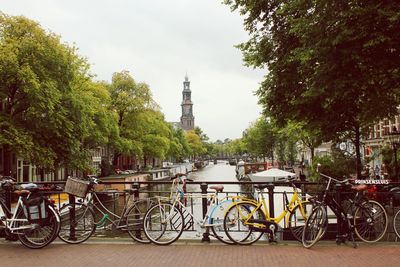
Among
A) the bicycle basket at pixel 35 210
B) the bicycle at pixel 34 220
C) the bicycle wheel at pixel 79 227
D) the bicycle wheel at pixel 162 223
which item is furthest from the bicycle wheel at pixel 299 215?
the bicycle basket at pixel 35 210

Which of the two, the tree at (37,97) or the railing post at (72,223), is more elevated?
the tree at (37,97)

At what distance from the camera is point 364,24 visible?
10516 millimetres

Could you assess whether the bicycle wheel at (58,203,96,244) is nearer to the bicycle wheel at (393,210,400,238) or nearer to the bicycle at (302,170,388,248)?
the bicycle at (302,170,388,248)

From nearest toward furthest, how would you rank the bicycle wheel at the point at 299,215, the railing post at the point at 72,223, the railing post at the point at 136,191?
the bicycle wheel at the point at 299,215, the railing post at the point at 72,223, the railing post at the point at 136,191

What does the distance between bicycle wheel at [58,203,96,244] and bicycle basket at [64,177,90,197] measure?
0.99ft

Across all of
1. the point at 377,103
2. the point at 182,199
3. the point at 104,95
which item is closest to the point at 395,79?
the point at 377,103

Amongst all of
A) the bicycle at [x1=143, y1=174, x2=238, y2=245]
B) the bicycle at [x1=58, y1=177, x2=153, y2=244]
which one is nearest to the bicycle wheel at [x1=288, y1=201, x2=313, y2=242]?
the bicycle at [x1=143, y1=174, x2=238, y2=245]

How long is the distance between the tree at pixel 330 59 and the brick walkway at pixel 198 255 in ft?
17.4

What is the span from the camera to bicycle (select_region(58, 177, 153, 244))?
8.09 m

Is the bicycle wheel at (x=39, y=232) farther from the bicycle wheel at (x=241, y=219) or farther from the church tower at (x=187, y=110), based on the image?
the church tower at (x=187, y=110)

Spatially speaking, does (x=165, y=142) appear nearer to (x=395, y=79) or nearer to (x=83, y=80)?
(x=83, y=80)

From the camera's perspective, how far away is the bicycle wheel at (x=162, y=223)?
25.8 ft

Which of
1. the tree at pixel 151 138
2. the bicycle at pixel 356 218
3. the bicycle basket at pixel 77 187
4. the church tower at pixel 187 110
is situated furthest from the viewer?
the church tower at pixel 187 110

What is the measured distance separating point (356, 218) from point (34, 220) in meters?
5.84
